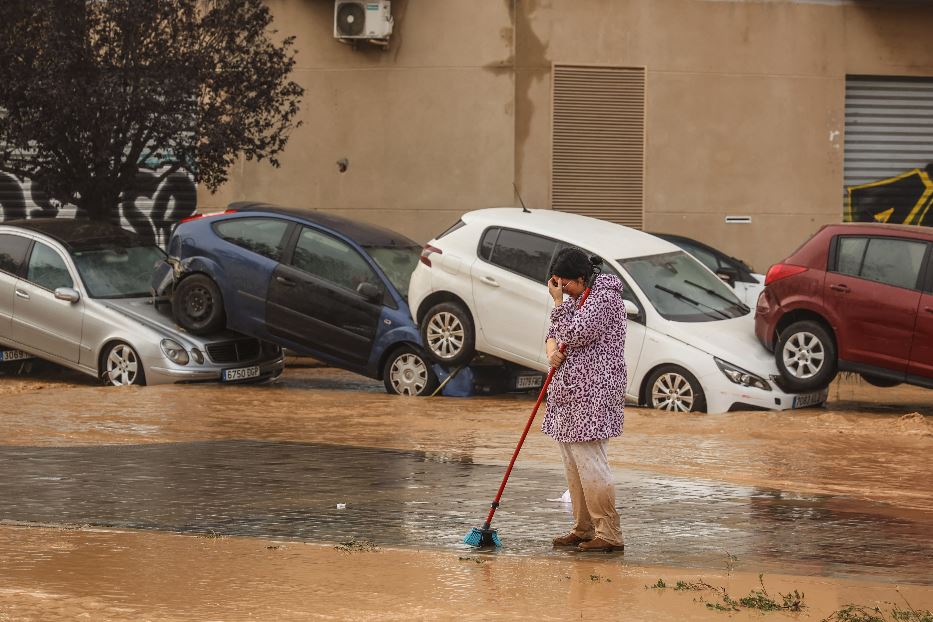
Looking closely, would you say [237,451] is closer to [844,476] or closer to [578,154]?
[844,476]

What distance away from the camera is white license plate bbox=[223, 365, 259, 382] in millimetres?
15641

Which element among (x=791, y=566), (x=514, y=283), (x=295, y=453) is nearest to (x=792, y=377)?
(x=514, y=283)

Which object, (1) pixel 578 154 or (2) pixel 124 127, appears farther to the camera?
(1) pixel 578 154

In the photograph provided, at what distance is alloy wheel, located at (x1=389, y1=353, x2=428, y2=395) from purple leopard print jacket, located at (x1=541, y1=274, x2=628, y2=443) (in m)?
7.09

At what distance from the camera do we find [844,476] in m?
10.6

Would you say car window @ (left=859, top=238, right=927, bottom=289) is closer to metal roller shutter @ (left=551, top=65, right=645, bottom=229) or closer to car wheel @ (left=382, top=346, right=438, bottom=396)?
car wheel @ (left=382, top=346, right=438, bottom=396)

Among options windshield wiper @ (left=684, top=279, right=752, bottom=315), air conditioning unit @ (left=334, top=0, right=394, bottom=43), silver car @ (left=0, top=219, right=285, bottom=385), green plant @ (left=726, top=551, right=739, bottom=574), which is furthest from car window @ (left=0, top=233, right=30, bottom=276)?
green plant @ (left=726, top=551, right=739, bottom=574)

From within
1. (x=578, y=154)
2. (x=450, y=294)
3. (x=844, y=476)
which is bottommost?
(x=844, y=476)

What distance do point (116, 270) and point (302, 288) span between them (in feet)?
7.66

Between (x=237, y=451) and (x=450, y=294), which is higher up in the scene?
(x=450, y=294)

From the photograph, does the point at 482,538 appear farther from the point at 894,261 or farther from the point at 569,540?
the point at 894,261

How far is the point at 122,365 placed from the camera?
1535 cm

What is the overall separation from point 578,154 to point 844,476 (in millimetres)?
13321

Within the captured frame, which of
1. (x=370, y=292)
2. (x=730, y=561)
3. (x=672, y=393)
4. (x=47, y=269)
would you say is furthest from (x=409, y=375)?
(x=730, y=561)
